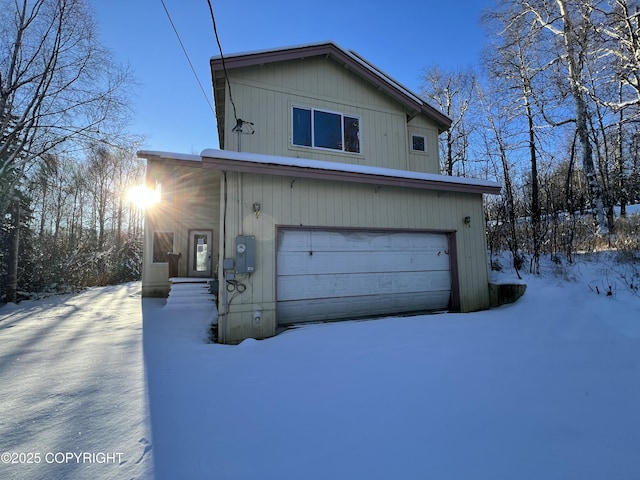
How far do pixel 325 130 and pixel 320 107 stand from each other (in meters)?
0.62

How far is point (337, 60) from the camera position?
786 centimetres

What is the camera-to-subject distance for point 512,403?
8.52ft

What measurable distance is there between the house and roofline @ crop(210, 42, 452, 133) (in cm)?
3

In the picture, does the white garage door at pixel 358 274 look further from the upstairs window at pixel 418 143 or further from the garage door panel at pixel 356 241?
the upstairs window at pixel 418 143

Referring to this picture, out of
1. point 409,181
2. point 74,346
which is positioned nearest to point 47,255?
point 74,346

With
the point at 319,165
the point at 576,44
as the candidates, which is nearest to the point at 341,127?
the point at 319,165

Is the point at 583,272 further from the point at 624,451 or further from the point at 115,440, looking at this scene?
the point at 115,440

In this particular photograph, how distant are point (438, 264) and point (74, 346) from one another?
7.03 metres

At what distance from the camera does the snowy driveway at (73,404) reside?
196 centimetres

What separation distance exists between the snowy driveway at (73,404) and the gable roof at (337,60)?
5906mm

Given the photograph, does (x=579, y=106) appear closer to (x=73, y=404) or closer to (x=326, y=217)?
(x=326, y=217)

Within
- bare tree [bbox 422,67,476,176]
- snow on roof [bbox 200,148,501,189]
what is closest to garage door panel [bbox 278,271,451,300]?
snow on roof [bbox 200,148,501,189]

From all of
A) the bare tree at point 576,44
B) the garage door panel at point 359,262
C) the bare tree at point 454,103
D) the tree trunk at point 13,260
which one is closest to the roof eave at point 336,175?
the garage door panel at point 359,262

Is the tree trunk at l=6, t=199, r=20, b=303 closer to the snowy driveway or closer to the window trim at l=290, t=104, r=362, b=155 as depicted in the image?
the snowy driveway
